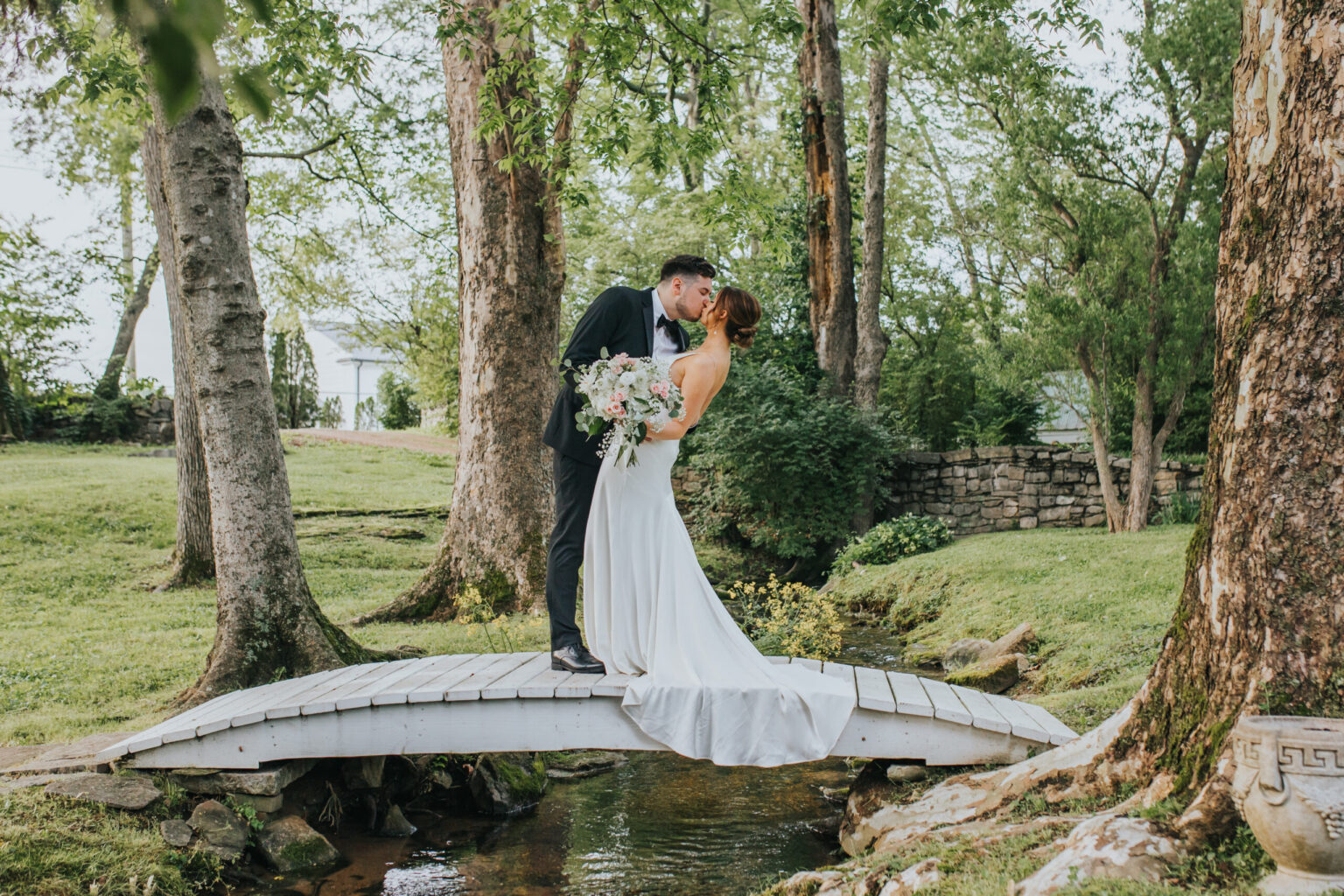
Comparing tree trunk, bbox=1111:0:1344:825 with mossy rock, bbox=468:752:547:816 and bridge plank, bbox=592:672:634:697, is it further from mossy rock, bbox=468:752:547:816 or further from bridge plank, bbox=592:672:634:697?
mossy rock, bbox=468:752:547:816

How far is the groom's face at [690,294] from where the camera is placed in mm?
4895

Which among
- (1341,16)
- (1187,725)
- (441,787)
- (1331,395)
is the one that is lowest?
(441,787)

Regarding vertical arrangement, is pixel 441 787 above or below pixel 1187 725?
below

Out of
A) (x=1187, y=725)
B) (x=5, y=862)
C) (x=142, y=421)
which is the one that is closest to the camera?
(x=1187, y=725)

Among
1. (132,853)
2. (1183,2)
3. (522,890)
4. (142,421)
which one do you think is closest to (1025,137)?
(1183,2)

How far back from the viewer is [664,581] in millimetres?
4758

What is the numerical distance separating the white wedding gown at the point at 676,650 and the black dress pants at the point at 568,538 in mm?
64

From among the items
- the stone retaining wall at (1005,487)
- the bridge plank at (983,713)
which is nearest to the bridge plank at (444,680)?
the bridge plank at (983,713)

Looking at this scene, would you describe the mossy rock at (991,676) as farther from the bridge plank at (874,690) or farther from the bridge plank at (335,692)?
the bridge plank at (335,692)

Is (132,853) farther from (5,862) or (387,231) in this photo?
(387,231)

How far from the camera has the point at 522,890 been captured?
445 centimetres

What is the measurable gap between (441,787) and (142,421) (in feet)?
70.8

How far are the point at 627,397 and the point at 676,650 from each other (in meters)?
1.23

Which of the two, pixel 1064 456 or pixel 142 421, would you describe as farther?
pixel 142 421
